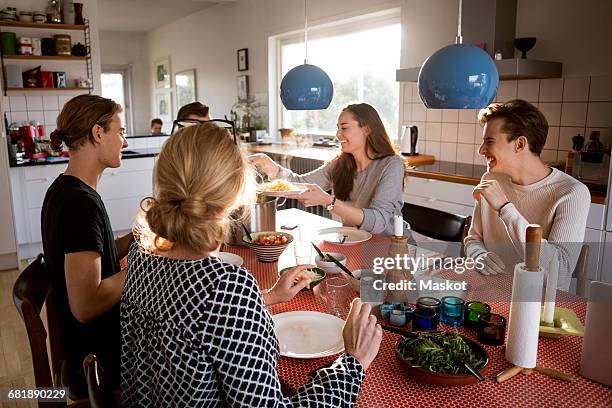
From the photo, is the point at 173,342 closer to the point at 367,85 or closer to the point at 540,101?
the point at 540,101

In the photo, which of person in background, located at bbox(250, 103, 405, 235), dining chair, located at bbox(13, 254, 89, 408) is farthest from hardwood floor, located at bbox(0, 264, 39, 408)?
person in background, located at bbox(250, 103, 405, 235)

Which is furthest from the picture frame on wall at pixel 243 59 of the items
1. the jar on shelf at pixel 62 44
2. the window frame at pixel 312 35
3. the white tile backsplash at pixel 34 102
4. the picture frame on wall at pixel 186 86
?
the white tile backsplash at pixel 34 102

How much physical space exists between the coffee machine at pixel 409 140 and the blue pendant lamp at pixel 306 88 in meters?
1.96

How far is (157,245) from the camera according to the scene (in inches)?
43.0

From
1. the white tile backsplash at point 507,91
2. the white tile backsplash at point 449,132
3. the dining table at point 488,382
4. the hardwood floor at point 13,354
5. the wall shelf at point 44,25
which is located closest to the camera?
the dining table at point 488,382

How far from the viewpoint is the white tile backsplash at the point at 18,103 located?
471 cm

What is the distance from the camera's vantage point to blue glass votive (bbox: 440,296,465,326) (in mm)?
1346

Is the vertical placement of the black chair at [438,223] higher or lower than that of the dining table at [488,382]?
higher

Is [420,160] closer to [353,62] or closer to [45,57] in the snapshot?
[353,62]

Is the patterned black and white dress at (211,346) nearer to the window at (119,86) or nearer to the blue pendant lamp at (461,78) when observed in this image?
the blue pendant lamp at (461,78)

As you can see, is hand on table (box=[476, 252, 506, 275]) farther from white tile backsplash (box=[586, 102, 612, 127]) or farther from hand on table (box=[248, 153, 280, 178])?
white tile backsplash (box=[586, 102, 612, 127])

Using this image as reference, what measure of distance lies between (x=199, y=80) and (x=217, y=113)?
0.80 meters

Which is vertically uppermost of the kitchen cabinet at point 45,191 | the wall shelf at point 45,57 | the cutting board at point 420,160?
the wall shelf at point 45,57

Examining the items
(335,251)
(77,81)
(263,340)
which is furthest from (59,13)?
(263,340)
